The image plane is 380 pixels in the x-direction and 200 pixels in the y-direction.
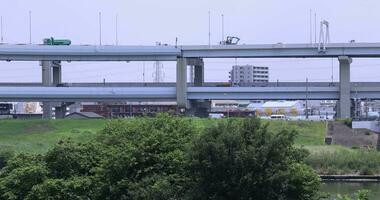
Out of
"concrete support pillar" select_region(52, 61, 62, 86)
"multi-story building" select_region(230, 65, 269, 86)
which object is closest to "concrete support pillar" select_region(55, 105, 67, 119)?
"concrete support pillar" select_region(52, 61, 62, 86)

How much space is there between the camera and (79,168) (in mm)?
25938

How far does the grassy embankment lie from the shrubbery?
1139 cm

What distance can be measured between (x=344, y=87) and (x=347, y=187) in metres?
38.3

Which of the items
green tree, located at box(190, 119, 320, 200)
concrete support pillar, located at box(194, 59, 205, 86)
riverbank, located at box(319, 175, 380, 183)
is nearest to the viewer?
green tree, located at box(190, 119, 320, 200)

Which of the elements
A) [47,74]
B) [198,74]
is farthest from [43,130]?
[198,74]

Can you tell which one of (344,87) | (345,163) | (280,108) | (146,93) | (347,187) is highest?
(344,87)

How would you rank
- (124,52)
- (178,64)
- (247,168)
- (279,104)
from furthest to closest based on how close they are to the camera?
1. (279,104)
2. (178,64)
3. (124,52)
4. (247,168)

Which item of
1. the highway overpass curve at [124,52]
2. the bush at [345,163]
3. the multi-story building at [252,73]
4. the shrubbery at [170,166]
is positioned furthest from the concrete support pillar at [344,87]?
the multi-story building at [252,73]

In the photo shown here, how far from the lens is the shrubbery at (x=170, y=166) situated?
2256 cm

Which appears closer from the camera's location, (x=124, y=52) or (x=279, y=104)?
(x=124, y=52)

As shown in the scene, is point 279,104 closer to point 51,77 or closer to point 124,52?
point 51,77

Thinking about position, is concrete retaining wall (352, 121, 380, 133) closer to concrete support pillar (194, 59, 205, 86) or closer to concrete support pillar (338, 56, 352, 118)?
concrete support pillar (338, 56, 352, 118)

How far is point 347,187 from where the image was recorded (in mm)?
46688

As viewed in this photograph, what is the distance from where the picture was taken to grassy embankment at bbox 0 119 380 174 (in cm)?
5369
